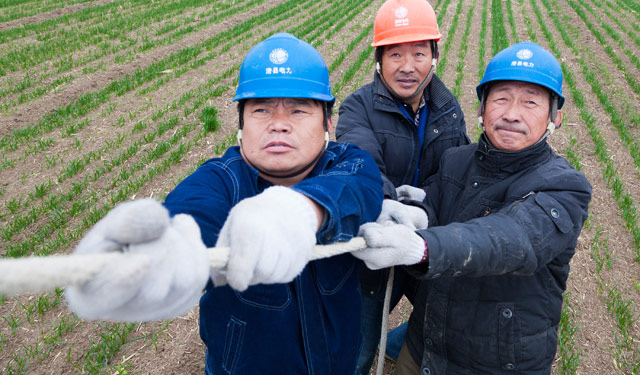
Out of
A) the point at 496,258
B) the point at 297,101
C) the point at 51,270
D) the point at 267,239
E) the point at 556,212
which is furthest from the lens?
the point at 297,101

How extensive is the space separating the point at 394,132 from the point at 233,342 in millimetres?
1499

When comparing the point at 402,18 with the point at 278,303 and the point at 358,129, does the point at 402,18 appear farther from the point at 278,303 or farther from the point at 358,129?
the point at 278,303

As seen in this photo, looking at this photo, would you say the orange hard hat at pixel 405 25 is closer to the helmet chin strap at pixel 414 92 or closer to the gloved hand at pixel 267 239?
the helmet chin strap at pixel 414 92

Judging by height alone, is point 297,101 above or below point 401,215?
above

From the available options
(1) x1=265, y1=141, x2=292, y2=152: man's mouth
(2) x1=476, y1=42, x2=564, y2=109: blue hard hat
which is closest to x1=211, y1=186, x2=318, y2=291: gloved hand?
(1) x1=265, y1=141, x2=292, y2=152: man's mouth

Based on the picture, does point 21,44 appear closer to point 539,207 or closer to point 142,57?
point 142,57

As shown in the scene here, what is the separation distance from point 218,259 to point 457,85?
8.94 metres

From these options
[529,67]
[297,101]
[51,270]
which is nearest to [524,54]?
[529,67]

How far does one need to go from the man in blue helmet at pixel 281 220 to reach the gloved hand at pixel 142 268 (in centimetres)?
4

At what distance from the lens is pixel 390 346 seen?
10.7ft

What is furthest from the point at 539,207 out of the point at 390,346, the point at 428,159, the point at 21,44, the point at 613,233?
the point at 21,44

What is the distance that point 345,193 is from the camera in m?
1.38

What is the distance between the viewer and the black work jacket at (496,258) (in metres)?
Answer: 1.52

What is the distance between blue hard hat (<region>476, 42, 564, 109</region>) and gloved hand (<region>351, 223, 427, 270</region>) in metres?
1.06
